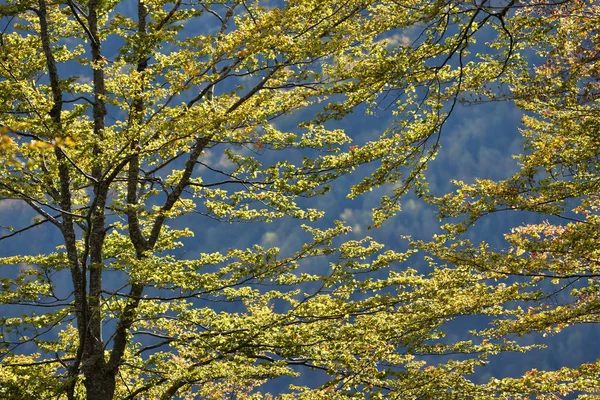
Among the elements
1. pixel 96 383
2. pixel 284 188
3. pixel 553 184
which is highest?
pixel 284 188

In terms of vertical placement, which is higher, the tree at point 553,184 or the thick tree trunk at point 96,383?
the tree at point 553,184

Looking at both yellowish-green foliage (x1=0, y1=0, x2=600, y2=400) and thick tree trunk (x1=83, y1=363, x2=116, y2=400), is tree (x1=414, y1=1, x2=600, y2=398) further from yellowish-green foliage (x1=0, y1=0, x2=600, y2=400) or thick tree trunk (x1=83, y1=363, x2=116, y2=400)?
thick tree trunk (x1=83, y1=363, x2=116, y2=400)

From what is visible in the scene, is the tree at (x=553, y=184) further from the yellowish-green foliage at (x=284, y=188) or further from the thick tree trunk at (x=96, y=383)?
the thick tree trunk at (x=96, y=383)

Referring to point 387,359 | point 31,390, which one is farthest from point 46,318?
point 387,359

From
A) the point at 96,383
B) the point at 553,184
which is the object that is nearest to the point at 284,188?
the point at 553,184

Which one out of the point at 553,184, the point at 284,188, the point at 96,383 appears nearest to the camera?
the point at 553,184

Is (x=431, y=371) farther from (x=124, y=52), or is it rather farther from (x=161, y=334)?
(x=124, y=52)

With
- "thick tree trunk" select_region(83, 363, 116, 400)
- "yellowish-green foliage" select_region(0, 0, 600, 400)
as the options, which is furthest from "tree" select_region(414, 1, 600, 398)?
"thick tree trunk" select_region(83, 363, 116, 400)

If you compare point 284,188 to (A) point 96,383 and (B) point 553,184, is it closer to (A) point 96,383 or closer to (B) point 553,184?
(B) point 553,184

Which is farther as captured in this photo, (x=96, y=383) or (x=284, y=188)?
(x=96, y=383)

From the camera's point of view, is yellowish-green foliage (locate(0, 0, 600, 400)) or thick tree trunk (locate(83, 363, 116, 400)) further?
thick tree trunk (locate(83, 363, 116, 400))

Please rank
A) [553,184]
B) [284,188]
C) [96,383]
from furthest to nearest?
[96,383]
[284,188]
[553,184]

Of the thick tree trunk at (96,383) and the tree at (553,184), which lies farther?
the thick tree trunk at (96,383)

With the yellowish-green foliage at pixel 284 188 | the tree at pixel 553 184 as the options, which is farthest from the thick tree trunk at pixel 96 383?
the tree at pixel 553 184
